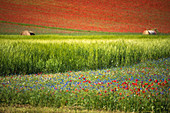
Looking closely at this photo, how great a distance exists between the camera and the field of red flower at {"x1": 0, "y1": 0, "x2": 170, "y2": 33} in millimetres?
34062

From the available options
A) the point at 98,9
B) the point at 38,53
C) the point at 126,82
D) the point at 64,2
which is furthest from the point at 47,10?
the point at 126,82

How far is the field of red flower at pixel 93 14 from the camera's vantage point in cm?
3406

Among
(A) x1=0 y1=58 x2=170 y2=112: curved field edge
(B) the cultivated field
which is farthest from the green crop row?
(A) x1=0 y1=58 x2=170 y2=112: curved field edge

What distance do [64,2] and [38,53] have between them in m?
39.9

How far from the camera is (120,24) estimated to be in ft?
119

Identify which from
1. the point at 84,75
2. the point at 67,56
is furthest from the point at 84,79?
the point at 67,56

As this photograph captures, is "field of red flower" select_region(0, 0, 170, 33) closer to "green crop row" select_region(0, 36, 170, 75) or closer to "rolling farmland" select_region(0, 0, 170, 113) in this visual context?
"green crop row" select_region(0, 36, 170, 75)

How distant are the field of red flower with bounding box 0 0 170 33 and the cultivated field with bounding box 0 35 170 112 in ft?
71.0

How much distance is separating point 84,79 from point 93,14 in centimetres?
3545

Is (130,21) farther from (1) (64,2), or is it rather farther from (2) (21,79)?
(2) (21,79)

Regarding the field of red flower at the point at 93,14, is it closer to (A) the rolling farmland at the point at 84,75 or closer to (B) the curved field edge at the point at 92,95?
(A) the rolling farmland at the point at 84,75

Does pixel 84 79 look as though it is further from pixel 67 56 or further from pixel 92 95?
pixel 67 56

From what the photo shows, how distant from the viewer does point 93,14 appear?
4088 centimetres

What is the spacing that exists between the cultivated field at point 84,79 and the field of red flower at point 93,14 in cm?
2164
